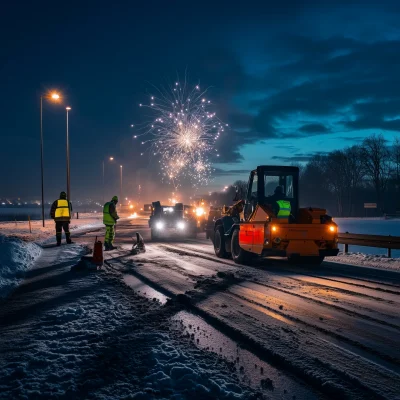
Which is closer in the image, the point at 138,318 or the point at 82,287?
the point at 138,318

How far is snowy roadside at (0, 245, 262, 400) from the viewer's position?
3.99 m

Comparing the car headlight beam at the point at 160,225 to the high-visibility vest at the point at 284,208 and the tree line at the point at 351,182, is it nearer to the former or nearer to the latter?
the high-visibility vest at the point at 284,208

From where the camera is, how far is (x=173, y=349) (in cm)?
505

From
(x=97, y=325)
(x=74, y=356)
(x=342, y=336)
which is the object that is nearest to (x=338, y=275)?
(x=342, y=336)

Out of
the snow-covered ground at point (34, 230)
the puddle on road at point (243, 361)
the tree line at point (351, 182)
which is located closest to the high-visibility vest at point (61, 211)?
the snow-covered ground at point (34, 230)

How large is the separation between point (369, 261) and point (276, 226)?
4785mm

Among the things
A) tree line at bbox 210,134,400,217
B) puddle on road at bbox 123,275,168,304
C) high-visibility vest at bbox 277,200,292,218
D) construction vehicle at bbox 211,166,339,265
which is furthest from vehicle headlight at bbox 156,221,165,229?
tree line at bbox 210,134,400,217

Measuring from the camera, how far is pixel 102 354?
4.93 metres

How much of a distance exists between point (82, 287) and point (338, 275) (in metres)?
6.40

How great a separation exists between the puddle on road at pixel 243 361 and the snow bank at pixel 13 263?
4.54m

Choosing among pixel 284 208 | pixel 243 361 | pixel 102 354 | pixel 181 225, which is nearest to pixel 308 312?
pixel 243 361

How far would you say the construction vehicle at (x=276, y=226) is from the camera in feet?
37.6

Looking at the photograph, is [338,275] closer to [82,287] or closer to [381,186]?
[82,287]

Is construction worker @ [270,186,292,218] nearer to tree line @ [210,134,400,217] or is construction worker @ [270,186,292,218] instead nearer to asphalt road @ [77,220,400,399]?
asphalt road @ [77,220,400,399]
